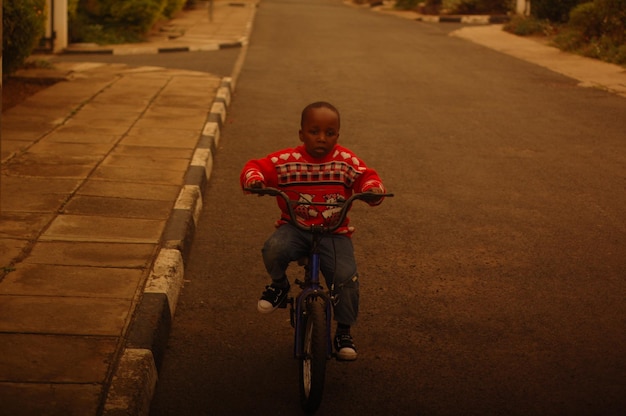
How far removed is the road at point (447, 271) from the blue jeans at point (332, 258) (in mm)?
421

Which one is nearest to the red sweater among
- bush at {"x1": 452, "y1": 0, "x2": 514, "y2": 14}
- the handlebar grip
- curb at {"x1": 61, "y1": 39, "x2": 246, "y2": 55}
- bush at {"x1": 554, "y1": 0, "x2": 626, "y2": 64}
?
the handlebar grip

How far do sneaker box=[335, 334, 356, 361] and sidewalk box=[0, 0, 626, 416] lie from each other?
0.92m

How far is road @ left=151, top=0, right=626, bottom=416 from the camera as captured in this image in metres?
4.69

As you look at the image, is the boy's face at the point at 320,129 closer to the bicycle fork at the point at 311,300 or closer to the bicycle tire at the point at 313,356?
the bicycle fork at the point at 311,300

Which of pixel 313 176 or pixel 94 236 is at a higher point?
pixel 313 176

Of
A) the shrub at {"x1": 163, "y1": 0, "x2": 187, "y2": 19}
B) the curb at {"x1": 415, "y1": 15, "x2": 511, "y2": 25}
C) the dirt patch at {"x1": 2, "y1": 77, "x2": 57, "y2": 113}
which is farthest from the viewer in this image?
the curb at {"x1": 415, "y1": 15, "x2": 511, "y2": 25}

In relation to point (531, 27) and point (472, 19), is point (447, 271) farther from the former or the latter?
point (472, 19)

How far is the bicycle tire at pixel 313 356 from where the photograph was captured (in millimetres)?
4266

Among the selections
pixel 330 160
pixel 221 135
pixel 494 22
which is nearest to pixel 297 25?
pixel 494 22

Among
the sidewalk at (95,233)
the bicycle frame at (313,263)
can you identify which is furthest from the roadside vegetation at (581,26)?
the bicycle frame at (313,263)

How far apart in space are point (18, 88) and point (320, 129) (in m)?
10.3

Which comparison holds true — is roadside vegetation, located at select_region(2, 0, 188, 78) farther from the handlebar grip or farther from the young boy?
the handlebar grip

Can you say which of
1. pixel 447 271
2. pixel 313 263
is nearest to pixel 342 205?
pixel 313 263

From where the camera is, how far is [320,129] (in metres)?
4.57
